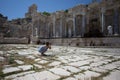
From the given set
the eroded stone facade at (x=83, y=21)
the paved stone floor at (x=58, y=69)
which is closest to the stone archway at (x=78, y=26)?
the eroded stone facade at (x=83, y=21)

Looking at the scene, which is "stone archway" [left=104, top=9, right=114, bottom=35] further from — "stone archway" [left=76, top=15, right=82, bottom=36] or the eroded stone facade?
"stone archway" [left=76, top=15, right=82, bottom=36]

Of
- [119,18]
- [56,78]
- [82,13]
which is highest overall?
[82,13]

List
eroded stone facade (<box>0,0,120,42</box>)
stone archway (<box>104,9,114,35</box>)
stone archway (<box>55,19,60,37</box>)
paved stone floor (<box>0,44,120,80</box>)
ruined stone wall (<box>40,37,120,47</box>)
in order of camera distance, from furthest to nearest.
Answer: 1. stone archway (<box>55,19,60,37</box>)
2. stone archway (<box>104,9,114,35</box>)
3. eroded stone facade (<box>0,0,120,42</box>)
4. ruined stone wall (<box>40,37,120,47</box>)
5. paved stone floor (<box>0,44,120,80</box>)

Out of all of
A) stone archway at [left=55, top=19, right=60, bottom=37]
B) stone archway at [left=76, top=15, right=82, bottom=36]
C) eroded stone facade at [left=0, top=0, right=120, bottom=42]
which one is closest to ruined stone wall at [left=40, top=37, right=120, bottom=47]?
eroded stone facade at [left=0, top=0, right=120, bottom=42]

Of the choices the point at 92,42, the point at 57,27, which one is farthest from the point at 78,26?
the point at 92,42

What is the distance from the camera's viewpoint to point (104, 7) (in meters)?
20.9

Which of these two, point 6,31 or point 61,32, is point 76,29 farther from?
point 6,31

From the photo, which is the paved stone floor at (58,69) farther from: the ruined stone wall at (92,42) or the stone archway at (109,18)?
the stone archway at (109,18)

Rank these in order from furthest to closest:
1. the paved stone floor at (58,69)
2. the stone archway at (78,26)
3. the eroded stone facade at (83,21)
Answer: the stone archway at (78,26) → the eroded stone facade at (83,21) → the paved stone floor at (58,69)

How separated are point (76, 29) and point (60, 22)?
4.56 metres

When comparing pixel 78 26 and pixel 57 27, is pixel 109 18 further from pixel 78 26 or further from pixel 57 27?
pixel 57 27

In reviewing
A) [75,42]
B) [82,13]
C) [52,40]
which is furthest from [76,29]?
[75,42]

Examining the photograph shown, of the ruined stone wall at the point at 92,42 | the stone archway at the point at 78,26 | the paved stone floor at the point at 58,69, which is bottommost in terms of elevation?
the paved stone floor at the point at 58,69

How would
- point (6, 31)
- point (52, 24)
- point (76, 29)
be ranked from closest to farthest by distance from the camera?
point (76, 29) → point (52, 24) → point (6, 31)
